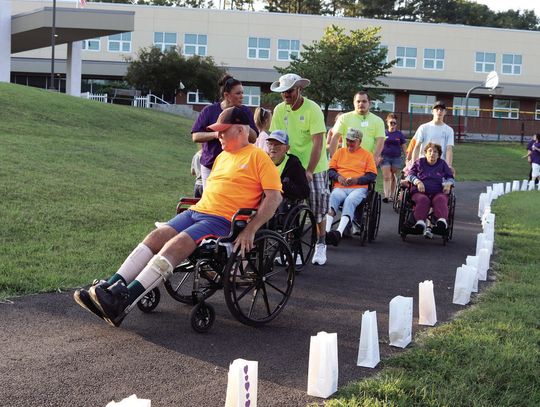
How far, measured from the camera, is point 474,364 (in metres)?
4.50

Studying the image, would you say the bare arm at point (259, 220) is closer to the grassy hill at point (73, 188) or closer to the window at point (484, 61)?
the grassy hill at point (73, 188)

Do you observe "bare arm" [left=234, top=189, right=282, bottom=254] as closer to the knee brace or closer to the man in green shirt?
the knee brace

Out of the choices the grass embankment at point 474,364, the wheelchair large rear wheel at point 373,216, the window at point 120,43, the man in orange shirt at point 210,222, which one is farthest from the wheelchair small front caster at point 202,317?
the window at point 120,43

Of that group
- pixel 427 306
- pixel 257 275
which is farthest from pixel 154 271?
pixel 427 306

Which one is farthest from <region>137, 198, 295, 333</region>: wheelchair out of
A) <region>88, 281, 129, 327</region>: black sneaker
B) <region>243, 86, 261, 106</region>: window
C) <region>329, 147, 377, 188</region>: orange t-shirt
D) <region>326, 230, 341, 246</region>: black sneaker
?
<region>243, 86, 261, 106</region>: window

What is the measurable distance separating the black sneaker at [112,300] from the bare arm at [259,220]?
0.89 metres

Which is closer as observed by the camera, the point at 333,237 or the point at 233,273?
the point at 233,273

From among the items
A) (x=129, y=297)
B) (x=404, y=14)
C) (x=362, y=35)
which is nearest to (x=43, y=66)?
(x=362, y=35)

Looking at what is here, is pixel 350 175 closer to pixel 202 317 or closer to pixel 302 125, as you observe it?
pixel 302 125

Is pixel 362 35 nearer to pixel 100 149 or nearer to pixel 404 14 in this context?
pixel 100 149

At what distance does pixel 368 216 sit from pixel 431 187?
1045mm

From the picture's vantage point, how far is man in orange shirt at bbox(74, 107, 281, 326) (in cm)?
485

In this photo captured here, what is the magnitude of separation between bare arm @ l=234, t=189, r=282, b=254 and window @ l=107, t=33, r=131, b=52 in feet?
174

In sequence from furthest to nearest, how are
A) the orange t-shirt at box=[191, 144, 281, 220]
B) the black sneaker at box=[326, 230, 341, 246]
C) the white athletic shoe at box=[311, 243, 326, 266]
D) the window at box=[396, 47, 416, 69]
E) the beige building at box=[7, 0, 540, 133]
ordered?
the window at box=[396, 47, 416, 69]
the beige building at box=[7, 0, 540, 133]
the black sneaker at box=[326, 230, 341, 246]
the white athletic shoe at box=[311, 243, 326, 266]
the orange t-shirt at box=[191, 144, 281, 220]
